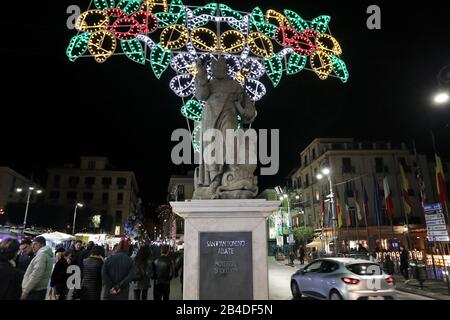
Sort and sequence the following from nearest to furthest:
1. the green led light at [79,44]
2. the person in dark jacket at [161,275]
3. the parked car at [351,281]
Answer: the person in dark jacket at [161,275]
the green led light at [79,44]
the parked car at [351,281]

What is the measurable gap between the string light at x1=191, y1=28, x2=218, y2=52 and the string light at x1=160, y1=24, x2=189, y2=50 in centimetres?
25

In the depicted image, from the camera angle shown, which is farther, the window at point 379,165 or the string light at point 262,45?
the window at point 379,165

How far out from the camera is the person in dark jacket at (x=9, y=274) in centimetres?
501

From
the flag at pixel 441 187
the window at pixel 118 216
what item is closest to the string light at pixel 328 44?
the flag at pixel 441 187

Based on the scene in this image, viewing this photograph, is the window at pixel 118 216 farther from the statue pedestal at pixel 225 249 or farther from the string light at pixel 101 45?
the statue pedestal at pixel 225 249

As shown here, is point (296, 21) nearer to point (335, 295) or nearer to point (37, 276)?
point (335, 295)

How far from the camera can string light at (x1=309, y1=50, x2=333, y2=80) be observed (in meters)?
9.65

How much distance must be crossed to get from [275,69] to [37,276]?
7.68 meters

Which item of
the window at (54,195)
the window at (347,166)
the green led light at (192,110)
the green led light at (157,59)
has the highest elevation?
the window at (347,166)

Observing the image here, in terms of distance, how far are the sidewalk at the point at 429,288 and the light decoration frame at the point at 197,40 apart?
948cm

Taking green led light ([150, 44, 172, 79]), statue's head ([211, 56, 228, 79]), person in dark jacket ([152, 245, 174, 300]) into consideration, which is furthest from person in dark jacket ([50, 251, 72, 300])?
statue's head ([211, 56, 228, 79])

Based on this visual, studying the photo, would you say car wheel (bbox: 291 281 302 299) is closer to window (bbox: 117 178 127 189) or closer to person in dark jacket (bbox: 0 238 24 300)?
person in dark jacket (bbox: 0 238 24 300)

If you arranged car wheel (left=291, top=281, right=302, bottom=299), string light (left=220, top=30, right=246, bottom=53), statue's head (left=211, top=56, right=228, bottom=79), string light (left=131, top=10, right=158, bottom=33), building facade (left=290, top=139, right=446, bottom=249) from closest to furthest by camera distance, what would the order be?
statue's head (left=211, top=56, right=228, bottom=79) < string light (left=131, top=10, right=158, bottom=33) < string light (left=220, top=30, right=246, bottom=53) < car wheel (left=291, top=281, right=302, bottom=299) < building facade (left=290, top=139, right=446, bottom=249)
